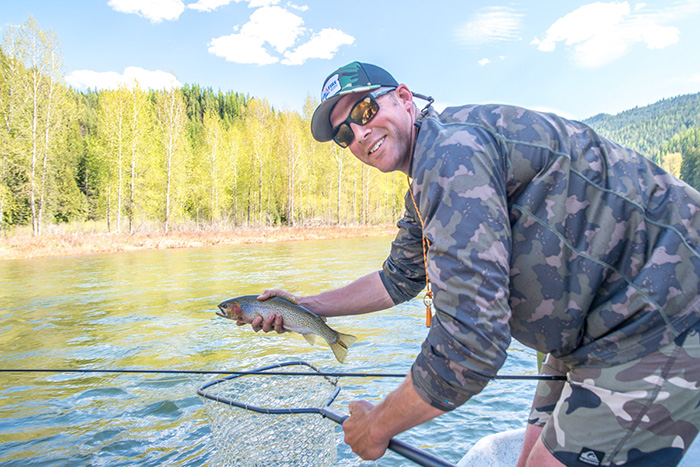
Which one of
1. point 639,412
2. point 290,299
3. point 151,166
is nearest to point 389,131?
point 639,412

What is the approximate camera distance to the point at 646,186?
1660mm

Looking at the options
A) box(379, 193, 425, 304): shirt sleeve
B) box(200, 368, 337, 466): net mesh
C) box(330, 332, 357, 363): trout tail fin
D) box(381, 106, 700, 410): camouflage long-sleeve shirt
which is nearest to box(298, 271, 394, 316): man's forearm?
box(379, 193, 425, 304): shirt sleeve

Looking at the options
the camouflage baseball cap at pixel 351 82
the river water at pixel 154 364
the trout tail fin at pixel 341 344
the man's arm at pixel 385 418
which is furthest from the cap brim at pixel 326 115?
the river water at pixel 154 364

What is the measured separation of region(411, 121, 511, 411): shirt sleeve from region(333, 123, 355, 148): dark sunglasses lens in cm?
63

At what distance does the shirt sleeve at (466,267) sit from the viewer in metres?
1.52

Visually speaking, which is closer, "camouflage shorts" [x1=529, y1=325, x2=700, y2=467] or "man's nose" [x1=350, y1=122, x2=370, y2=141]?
"camouflage shorts" [x1=529, y1=325, x2=700, y2=467]

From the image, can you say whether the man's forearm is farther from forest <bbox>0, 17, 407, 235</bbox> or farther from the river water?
forest <bbox>0, 17, 407, 235</bbox>

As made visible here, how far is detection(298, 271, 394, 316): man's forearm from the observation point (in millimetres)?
3004

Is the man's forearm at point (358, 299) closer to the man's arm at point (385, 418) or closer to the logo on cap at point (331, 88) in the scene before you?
the man's arm at point (385, 418)

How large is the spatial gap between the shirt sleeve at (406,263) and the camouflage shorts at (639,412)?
1117 mm

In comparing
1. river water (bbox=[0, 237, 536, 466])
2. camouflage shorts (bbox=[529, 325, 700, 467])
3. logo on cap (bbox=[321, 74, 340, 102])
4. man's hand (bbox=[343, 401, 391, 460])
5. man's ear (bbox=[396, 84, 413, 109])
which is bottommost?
river water (bbox=[0, 237, 536, 466])

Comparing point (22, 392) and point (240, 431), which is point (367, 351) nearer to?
point (240, 431)

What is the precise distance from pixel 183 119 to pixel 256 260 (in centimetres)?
2403

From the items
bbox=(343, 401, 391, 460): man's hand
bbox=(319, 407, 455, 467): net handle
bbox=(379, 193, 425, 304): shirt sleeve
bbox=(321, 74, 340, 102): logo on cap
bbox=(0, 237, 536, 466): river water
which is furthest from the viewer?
bbox=(0, 237, 536, 466): river water
